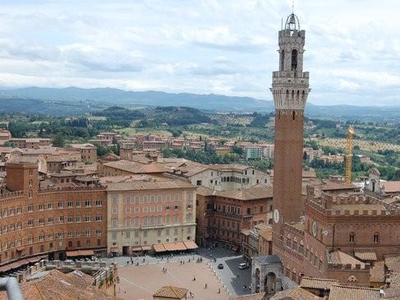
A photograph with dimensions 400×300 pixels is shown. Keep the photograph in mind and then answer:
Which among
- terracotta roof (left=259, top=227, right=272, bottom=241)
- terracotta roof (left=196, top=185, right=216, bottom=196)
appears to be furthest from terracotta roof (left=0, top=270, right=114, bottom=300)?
terracotta roof (left=196, top=185, right=216, bottom=196)

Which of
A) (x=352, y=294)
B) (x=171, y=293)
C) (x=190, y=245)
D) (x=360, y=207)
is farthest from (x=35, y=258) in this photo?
(x=352, y=294)

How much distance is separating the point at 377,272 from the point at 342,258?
9.84ft

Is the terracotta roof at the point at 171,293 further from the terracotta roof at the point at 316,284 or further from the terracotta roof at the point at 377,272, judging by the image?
the terracotta roof at the point at 377,272

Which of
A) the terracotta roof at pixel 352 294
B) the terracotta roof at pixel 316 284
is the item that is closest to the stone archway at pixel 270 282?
the terracotta roof at pixel 316 284

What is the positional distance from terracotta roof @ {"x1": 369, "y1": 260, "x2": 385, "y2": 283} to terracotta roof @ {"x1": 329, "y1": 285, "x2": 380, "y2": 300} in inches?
508

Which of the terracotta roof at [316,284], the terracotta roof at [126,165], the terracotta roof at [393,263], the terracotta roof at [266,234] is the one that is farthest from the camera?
the terracotta roof at [126,165]

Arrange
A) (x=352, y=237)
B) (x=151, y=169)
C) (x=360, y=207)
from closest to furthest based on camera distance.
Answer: (x=352, y=237) < (x=360, y=207) < (x=151, y=169)

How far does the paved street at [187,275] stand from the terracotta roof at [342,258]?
13.5m

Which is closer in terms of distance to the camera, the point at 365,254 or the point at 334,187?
the point at 365,254

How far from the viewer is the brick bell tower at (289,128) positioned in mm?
65562

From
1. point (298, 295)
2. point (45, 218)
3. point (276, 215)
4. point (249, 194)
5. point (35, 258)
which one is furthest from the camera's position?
point (249, 194)

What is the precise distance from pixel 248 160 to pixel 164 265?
12045 cm

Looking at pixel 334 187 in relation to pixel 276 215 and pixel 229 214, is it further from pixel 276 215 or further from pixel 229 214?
pixel 276 215

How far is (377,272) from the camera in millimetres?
50469
